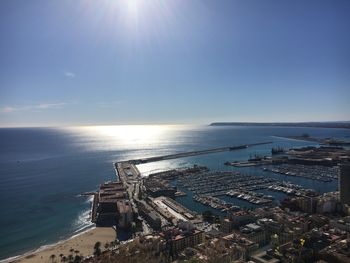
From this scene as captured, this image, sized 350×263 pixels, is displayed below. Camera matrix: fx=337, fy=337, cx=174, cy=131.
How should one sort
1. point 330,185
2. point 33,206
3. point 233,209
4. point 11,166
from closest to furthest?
1. point 233,209
2. point 33,206
3. point 330,185
4. point 11,166

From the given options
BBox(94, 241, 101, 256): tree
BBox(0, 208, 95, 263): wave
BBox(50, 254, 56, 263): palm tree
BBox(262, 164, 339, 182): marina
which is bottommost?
BBox(0, 208, 95, 263): wave

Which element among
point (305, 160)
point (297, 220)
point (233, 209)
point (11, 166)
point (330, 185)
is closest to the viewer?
point (297, 220)

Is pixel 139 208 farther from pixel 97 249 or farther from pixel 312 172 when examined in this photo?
pixel 312 172

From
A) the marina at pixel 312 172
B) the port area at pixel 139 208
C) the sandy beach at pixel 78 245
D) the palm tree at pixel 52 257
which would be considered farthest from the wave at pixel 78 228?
the marina at pixel 312 172

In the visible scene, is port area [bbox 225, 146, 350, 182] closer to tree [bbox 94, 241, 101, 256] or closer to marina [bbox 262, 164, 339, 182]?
marina [bbox 262, 164, 339, 182]

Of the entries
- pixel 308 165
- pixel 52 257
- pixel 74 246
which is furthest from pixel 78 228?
pixel 308 165

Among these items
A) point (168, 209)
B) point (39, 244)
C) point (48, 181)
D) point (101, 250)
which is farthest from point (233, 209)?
point (48, 181)

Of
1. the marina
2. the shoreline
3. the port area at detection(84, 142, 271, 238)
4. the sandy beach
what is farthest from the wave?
the marina

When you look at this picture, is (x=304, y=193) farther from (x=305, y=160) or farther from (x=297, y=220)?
(x=305, y=160)

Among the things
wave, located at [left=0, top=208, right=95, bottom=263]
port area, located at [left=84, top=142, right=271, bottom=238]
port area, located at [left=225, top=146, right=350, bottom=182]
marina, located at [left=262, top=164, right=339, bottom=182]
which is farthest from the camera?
port area, located at [left=225, top=146, right=350, bottom=182]
